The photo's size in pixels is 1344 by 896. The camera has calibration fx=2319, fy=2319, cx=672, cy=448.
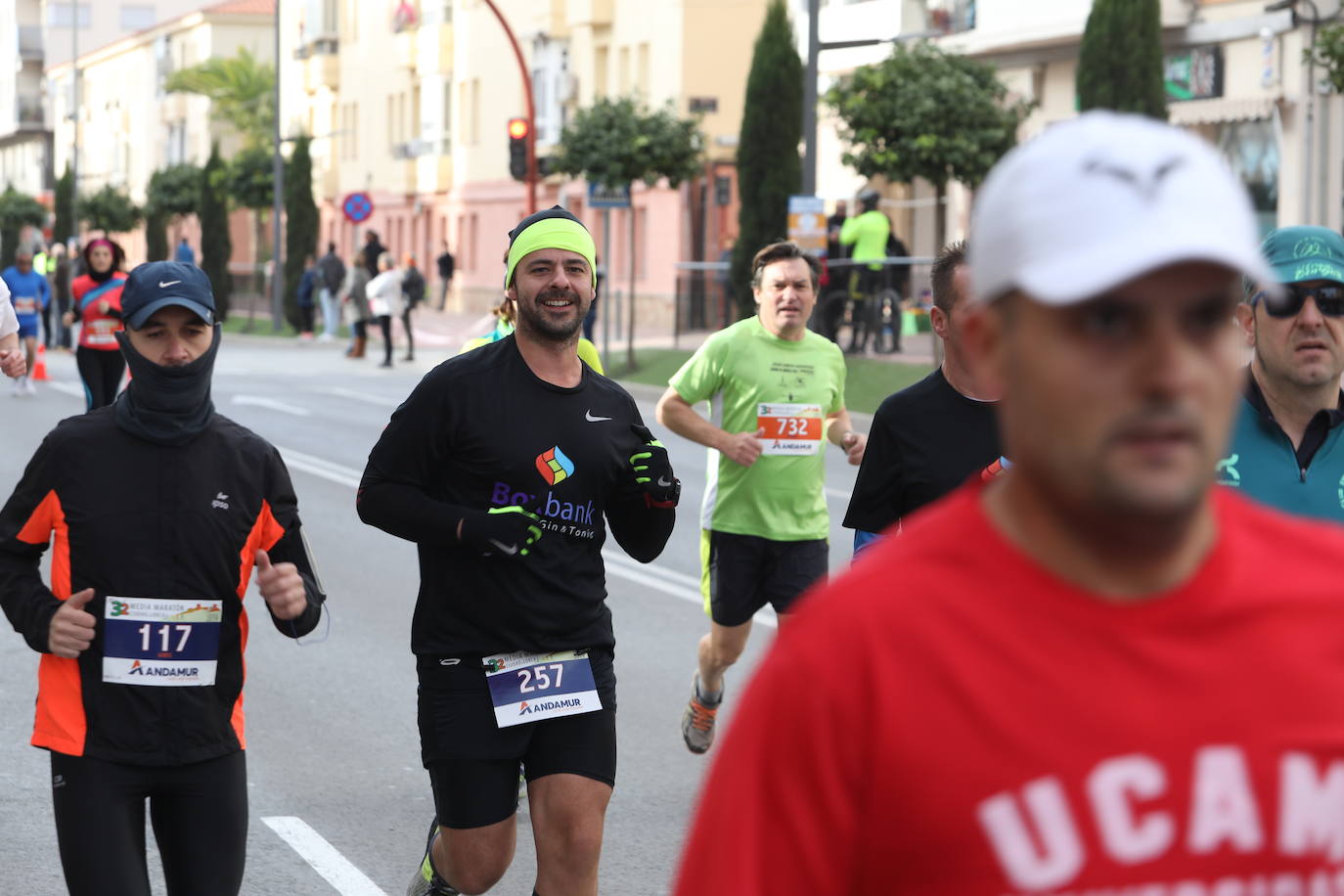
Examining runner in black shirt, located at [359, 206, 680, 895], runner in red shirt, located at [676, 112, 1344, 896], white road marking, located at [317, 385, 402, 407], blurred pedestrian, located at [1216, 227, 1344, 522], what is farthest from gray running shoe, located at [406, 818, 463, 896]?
white road marking, located at [317, 385, 402, 407]

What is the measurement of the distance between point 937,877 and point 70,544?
3.02 m

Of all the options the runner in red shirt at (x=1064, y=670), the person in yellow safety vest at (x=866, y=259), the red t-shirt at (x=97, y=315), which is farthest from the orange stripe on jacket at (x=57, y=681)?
the person in yellow safety vest at (x=866, y=259)

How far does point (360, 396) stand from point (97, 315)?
1128cm

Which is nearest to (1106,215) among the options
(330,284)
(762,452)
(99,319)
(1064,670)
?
(1064,670)

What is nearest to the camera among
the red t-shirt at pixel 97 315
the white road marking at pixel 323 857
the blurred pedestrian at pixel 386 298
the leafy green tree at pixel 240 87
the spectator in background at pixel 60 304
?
the white road marking at pixel 323 857

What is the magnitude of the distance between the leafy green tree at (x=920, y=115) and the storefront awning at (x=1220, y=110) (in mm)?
2992

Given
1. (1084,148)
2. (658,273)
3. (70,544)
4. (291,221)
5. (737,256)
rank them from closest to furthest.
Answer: (1084,148) → (70,544) → (737,256) → (658,273) → (291,221)

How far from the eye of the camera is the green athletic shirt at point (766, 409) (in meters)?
8.39

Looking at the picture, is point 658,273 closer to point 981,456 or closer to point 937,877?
point 981,456

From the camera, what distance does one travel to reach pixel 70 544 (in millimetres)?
4602

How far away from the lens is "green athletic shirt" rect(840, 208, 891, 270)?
2805cm

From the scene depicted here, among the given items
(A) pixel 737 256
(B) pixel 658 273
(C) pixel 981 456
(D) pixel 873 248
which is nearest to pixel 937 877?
(C) pixel 981 456

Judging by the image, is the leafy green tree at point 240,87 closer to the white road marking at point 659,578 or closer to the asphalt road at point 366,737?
the asphalt road at point 366,737

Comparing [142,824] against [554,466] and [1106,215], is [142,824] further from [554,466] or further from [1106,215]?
[1106,215]
